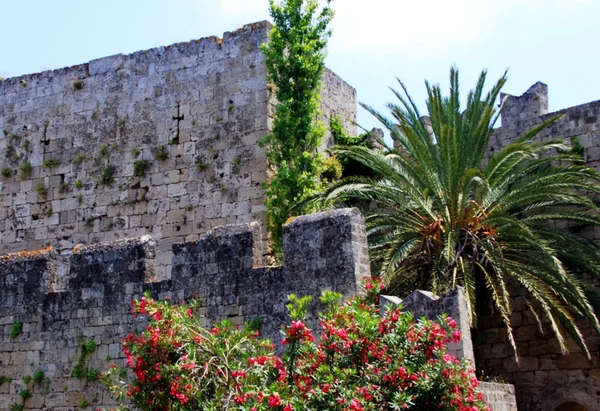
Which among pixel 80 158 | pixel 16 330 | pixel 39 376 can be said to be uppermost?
pixel 80 158

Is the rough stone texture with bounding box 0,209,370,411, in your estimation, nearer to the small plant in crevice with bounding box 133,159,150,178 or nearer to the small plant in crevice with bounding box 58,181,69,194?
the small plant in crevice with bounding box 133,159,150,178

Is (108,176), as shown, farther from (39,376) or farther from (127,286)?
(127,286)

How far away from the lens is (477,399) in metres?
8.92

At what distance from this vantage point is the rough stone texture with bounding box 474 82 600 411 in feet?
48.5

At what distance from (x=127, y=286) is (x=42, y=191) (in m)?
6.45

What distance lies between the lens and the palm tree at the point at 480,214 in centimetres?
1415

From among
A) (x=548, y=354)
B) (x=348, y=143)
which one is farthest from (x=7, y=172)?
(x=548, y=354)

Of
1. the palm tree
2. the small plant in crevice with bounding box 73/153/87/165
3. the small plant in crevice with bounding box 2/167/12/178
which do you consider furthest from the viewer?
the small plant in crevice with bounding box 2/167/12/178

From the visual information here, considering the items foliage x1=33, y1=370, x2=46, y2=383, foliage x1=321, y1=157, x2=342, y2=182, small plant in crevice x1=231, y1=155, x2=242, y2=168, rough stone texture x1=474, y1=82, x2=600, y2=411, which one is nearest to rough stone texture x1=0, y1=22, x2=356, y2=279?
small plant in crevice x1=231, y1=155, x2=242, y2=168

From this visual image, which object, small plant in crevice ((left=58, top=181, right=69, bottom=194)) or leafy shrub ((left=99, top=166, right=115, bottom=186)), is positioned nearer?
leafy shrub ((left=99, top=166, right=115, bottom=186))

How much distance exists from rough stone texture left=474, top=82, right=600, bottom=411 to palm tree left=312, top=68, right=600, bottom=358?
327mm

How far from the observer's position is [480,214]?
581 inches

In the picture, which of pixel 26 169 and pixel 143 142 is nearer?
pixel 143 142

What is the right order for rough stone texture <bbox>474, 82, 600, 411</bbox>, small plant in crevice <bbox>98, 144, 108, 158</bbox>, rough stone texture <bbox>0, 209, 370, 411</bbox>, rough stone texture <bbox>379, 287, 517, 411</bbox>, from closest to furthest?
rough stone texture <bbox>379, 287, 517, 411</bbox> → rough stone texture <bbox>0, 209, 370, 411</bbox> → rough stone texture <bbox>474, 82, 600, 411</bbox> → small plant in crevice <bbox>98, 144, 108, 158</bbox>
